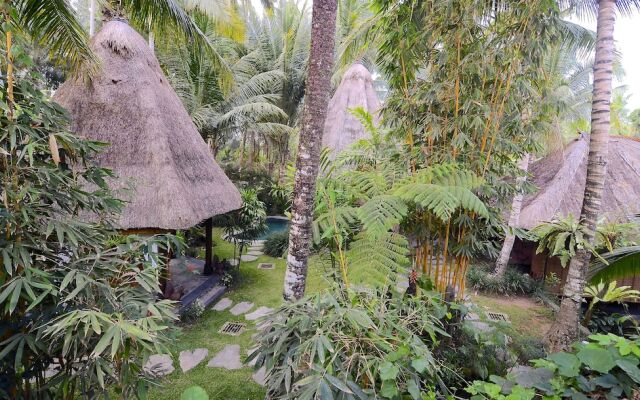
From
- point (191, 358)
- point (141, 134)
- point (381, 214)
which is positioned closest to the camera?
point (381, 214)

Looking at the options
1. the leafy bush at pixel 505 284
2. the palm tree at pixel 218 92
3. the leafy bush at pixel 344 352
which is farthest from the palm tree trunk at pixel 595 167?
the palm tree at pixel 218 92

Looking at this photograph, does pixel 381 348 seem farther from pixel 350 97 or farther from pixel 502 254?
pixel 350 97

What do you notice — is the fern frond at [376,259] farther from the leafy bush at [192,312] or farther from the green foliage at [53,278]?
the leafy bush at [192,312]

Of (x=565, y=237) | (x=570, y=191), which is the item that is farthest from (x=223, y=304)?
(x=570, y=191)

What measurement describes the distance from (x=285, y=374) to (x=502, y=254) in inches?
240

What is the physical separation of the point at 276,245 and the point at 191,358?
4189 millimetres

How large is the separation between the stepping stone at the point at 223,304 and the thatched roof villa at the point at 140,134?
60.8 inches

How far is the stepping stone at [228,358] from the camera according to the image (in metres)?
3.66

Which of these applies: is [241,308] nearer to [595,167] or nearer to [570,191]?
[595,167]

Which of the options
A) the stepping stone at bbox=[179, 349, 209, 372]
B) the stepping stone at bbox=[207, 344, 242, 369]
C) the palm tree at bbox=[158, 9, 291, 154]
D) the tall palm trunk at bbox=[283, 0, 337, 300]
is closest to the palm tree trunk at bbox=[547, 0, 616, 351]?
the tall palm trunk at bbox=[283, 0, 337, 300]

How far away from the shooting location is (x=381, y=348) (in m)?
1.46

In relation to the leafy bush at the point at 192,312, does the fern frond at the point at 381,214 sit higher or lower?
higher

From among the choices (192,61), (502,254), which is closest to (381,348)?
(502,254)

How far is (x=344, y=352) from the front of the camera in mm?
1443
